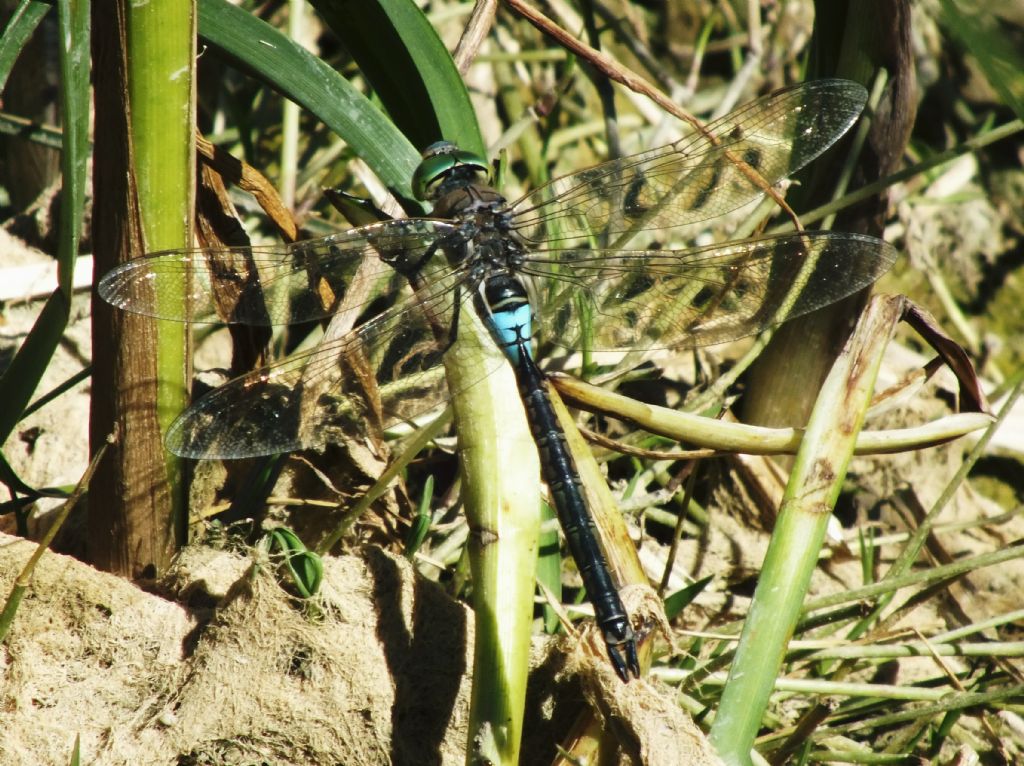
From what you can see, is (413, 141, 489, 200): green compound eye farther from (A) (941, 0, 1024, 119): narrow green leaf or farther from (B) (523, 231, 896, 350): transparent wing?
(A) (941, 0, 1024, 119): narrow green leaf

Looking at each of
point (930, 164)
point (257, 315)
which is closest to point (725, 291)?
point (930, 164)

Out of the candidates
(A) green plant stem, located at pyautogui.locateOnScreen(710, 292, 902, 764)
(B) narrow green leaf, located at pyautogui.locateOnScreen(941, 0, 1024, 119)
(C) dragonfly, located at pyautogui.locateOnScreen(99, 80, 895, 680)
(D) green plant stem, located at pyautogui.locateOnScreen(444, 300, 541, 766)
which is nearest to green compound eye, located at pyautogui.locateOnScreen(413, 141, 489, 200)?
(C) dragonfly, located at pyautogui.locateOnScreen(99, 80, 895, 680)

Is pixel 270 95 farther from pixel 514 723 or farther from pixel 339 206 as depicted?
pixel 514 723

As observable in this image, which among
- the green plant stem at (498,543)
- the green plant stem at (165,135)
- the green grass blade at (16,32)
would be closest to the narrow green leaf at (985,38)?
the green plant stem at (498,543)

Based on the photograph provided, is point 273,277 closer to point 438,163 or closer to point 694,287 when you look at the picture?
point 438,163

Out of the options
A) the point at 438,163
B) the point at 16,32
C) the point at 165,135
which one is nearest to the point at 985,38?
the point at 165,135

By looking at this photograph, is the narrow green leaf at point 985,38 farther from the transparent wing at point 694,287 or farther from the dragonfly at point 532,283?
the transparent wing at point 694,287
